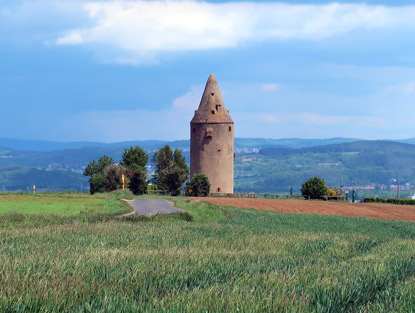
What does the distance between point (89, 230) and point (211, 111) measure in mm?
64849

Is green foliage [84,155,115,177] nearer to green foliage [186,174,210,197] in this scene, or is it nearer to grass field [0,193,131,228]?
green foliage [186,174,210,197]

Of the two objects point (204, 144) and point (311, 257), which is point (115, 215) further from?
point (204, 144)

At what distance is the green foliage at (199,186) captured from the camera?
78000mm

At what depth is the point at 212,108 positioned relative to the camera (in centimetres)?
8731

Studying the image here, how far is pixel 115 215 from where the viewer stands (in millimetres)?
34156

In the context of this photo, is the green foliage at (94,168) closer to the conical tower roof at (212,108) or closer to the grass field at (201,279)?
the conical tower roof at (212,108)

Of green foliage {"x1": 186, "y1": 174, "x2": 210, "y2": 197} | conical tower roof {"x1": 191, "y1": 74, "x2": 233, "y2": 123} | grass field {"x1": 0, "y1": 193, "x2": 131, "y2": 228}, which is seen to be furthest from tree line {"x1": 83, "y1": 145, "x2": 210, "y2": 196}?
grass field {"x1": 0, "y1": 193, "x2": 131, "y2": 228}

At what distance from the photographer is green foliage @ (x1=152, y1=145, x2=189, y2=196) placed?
8394cm

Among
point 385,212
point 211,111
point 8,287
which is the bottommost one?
point 385,212

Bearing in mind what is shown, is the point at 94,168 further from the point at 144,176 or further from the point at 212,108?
the point at 212,108

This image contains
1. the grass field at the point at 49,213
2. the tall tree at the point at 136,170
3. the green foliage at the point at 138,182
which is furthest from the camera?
the tall tree at the point at 136,170

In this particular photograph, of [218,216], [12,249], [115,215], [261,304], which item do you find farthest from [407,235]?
[261,304]

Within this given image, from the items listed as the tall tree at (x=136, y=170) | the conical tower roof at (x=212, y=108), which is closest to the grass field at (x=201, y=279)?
the tall tree at (x=136, y=170)

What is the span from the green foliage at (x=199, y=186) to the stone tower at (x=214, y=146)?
5411 millimetres
